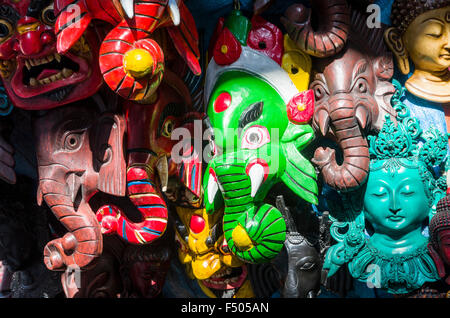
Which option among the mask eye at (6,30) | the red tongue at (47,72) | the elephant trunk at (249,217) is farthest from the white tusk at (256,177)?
the mask eye at (6,30)

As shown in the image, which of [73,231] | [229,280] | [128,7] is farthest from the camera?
[229,280]

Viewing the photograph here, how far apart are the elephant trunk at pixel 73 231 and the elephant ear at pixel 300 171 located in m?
0.48

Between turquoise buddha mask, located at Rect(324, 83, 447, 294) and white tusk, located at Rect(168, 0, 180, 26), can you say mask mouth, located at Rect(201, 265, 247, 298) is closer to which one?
turquoise buddha mask, located at Rect(324, 83, 447, 294)

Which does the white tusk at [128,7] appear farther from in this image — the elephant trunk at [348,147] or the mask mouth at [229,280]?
the mask mouth at [229,280]

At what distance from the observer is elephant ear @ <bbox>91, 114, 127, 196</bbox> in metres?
1.53

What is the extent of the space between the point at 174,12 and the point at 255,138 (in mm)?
320

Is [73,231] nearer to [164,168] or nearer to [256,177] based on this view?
[164,168]

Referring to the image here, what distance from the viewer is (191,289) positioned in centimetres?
179

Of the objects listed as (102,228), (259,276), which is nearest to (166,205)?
(102,228)

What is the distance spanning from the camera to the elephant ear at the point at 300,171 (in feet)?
4.63

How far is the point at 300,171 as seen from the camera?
1.41 meters

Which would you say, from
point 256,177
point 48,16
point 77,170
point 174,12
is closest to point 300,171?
point 256,177

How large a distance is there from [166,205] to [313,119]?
0.42m

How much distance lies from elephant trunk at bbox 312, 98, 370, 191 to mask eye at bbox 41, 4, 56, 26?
66 centimetres
